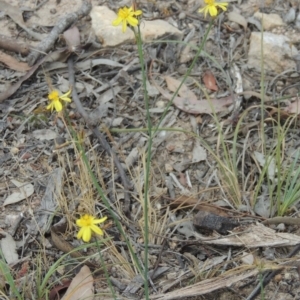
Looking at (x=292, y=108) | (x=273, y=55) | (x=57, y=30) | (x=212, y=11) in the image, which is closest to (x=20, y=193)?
(x=57, y=30)

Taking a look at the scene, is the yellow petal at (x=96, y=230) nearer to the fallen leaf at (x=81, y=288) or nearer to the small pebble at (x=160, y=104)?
Result: the fallen leaf at (x=81, y=288)

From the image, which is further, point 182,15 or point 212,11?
point 182,15

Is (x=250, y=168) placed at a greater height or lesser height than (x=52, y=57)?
lesser

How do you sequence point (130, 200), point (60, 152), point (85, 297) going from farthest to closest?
point (60, 152), point (130, 200), point (85, 297)

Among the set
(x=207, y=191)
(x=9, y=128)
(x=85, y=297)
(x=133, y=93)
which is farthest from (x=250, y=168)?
(x=9, y=128)

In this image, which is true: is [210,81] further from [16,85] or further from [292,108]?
[16,85]

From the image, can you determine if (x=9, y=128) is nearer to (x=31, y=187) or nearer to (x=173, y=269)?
(x=31, y=187)
